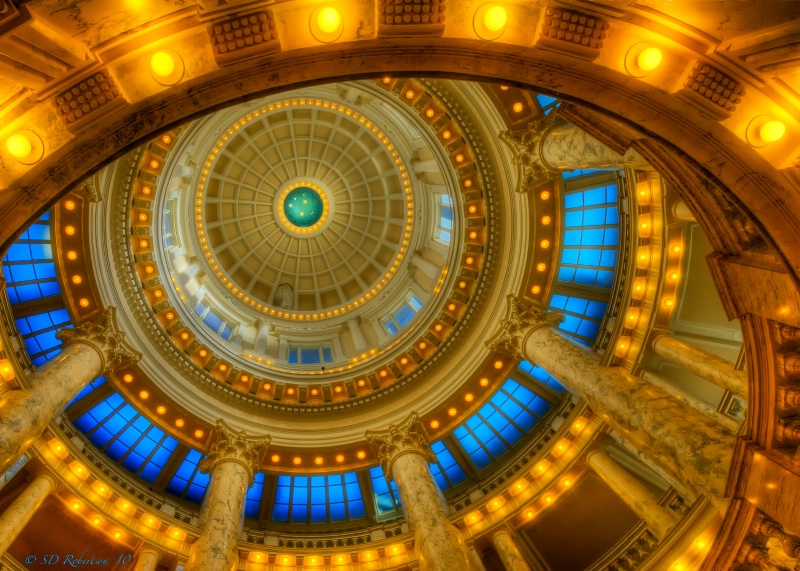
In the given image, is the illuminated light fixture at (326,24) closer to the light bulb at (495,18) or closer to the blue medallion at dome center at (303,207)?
the light bulb at (495,18)

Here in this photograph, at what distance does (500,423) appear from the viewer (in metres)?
23.0

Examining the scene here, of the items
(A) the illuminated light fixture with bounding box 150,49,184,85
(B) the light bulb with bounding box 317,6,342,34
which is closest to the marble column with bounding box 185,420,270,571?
(A) the illuminated light fixture with bounding box 150,49,184,85

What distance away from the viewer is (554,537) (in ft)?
63.5

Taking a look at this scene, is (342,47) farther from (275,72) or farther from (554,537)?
(554,537)

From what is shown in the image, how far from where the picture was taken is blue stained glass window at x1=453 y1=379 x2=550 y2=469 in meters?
22.5

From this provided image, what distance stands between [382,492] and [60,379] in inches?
576

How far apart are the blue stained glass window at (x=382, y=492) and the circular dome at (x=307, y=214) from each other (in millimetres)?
12915

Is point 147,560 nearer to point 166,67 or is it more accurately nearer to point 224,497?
point 224,497

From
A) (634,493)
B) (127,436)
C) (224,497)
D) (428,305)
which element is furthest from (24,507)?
(634,493)

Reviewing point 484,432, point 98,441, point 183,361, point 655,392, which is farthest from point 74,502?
point 655,392

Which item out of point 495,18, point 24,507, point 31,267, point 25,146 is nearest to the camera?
point 25,146

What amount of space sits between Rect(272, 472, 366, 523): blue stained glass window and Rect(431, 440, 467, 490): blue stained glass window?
399 cm

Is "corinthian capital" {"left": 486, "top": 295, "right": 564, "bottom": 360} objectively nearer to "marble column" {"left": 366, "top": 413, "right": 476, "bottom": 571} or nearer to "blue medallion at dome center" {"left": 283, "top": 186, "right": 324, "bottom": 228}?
"marble column" {"left": 366, "top": 413, "right": 476, "bottom": 571}

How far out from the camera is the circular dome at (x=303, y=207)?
37938mm
